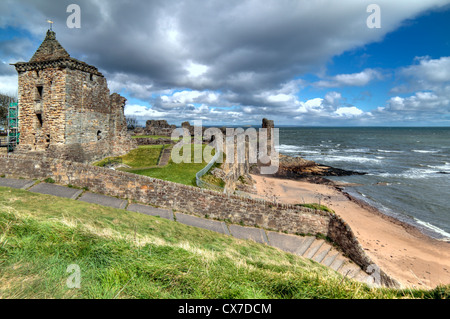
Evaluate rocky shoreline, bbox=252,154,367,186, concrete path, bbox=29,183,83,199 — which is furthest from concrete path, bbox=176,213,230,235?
rocky shoreline, bbox=252,154,367,186

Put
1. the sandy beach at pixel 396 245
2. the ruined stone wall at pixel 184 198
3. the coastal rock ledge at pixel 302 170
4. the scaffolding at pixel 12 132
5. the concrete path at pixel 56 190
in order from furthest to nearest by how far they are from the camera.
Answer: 1. the coastal rock ledge at pixel 302 170
2. the scaffolding at pixel 12 132
3. the sandy beach at pixel 396 245
4. the ruined stone wall at pixel 184 198
5. the concrete path at pixel 56 190

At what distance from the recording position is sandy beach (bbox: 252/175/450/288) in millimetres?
12875

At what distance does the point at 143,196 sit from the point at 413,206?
2689 cm

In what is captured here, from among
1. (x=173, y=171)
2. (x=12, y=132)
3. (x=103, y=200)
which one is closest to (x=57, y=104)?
(x=103, y=200)

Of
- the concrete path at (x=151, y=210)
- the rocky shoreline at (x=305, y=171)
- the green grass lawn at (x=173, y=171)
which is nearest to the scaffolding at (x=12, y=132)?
the green grass lawn at (x=173, y=171)

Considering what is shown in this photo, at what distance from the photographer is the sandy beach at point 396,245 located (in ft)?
42.2

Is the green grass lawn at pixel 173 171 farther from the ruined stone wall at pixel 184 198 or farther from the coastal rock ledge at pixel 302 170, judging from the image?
the coastal rock ledge at pixel 302 170

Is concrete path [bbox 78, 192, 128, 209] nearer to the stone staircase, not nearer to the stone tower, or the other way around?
the stone tower

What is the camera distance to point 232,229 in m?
12.0

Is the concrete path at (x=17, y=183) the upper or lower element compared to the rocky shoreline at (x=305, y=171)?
upper

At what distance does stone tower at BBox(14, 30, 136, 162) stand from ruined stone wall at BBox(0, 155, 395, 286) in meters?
3.24

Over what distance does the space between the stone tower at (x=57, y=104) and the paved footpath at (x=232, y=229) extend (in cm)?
464
